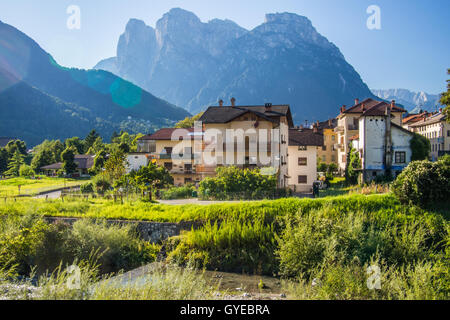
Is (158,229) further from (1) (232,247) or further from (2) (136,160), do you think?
(2) (136,160)

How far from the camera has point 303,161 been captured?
40.2 meters

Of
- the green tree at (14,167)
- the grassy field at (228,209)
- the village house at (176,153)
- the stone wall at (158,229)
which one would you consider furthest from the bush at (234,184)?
the green tree at (14,167)

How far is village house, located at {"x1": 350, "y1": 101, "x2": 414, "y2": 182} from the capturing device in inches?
1374

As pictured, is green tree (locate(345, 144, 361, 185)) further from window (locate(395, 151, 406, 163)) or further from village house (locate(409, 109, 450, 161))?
village house (locate(409, 109, 450, 161))

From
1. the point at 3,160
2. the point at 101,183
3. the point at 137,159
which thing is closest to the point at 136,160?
the point at 137,159

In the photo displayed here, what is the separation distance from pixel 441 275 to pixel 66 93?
705ft

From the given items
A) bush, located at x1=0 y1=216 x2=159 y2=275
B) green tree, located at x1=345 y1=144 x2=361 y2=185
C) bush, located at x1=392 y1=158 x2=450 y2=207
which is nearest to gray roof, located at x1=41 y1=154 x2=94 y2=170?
green tree, located at x1=345 y1=144 x2=361 y2=185

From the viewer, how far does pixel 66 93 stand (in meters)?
196

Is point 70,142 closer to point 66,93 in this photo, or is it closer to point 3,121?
point 3,121

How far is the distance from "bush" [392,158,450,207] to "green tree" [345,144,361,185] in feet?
67.2

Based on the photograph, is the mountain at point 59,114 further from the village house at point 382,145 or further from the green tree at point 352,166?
the village house at point 382,145

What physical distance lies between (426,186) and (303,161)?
24.1 m

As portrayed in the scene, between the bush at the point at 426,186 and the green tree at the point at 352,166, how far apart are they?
806 inches
